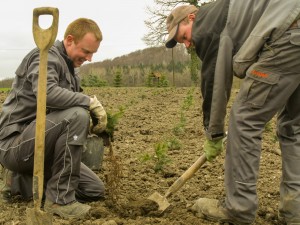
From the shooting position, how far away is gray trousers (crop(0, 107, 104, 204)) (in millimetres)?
3439

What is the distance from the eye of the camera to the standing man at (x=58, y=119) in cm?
345

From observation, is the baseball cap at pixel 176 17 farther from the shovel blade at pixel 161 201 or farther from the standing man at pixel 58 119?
the shovel blade at pixel 161 201

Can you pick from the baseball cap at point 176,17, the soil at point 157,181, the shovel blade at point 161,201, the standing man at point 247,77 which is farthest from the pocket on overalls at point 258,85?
the shovel blade at point 161,201

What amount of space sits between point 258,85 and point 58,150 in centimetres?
156

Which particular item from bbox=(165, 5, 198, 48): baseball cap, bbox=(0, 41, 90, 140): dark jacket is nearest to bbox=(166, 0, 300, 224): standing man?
bbox=(165, 5, 198, 48): baseball cap

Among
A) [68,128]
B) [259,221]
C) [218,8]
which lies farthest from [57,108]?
A: [259,221]

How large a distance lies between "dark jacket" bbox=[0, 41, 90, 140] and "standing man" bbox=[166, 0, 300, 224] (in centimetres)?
90

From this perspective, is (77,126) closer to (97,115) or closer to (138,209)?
(97,115)

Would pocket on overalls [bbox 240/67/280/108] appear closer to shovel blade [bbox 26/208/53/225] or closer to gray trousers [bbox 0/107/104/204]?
gray trousers [bbox 0/107/104/204]

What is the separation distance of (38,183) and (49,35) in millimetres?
956

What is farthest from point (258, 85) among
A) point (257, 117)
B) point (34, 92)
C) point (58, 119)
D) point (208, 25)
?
point (34, 92)

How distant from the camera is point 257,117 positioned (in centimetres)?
305

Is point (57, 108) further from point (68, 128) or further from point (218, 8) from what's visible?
point (218, 8)

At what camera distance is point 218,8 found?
317 cm
